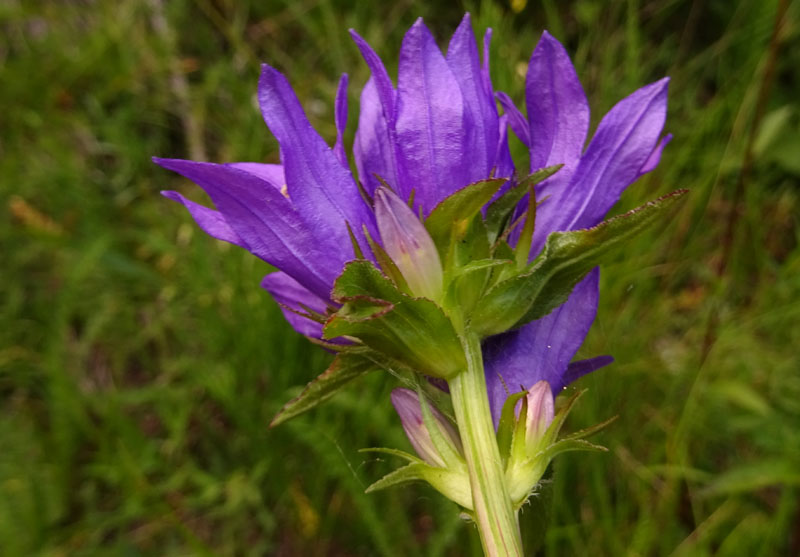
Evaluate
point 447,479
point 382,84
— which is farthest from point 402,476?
point 382,84

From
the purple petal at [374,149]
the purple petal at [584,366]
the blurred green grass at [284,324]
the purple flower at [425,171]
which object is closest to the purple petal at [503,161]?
the purple flower at [425,171]

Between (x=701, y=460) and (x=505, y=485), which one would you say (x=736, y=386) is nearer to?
(x=701, y=460)

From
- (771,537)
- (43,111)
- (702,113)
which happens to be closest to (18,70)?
(43,111)

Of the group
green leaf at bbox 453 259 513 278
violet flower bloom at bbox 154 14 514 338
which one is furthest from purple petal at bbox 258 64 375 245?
green leaf at bbox 453 259 513 278

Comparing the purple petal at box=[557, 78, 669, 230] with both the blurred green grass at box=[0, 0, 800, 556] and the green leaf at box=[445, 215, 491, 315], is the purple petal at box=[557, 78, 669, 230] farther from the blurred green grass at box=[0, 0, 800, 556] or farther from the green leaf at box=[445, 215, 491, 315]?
the blurred green grass at box=[0, 0, 800, 556]

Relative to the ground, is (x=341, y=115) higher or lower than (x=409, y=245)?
higher

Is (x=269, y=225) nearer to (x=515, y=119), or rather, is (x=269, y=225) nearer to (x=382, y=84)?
(x=382, y=84)
